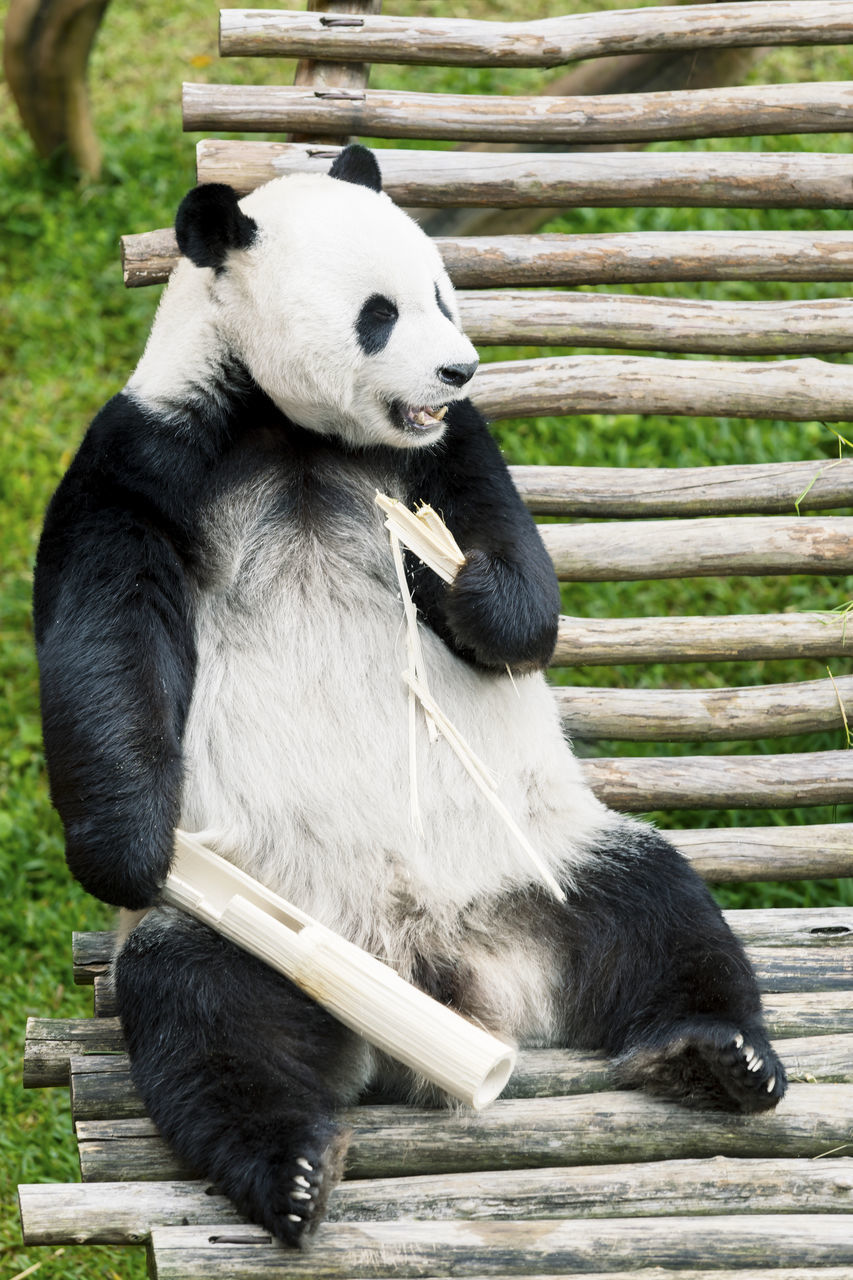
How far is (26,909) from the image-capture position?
4.21 m

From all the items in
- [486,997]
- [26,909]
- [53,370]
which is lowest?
[26,909]

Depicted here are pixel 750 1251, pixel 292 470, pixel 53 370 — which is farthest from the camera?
pixel 53 370

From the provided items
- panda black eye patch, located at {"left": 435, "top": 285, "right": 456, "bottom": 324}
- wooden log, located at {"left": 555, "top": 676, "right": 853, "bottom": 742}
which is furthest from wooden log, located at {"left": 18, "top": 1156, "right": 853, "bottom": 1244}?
panda black eye patch, located at {"left": 435, "top": 285, "right": 456, "bottom": 324}

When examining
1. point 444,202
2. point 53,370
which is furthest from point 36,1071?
point 53,370

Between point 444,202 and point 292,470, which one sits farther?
point 444,202

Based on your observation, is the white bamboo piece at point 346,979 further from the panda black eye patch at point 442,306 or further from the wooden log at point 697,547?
the wooden log at point 697,547

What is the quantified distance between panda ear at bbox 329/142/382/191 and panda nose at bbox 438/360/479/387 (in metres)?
0.61

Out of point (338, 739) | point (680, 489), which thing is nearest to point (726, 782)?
point (680, 489)

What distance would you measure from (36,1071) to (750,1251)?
4.79ft

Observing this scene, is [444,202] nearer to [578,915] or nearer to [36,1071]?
[578,915]

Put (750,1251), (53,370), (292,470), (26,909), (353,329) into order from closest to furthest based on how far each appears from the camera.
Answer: (750,1251)
(353,329)
(292,470)
(26,909)
(53,370)

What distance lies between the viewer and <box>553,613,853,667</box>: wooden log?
11.8 ft

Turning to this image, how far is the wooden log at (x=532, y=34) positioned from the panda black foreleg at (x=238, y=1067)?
2.30 meters

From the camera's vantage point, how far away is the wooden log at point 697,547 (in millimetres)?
3578
